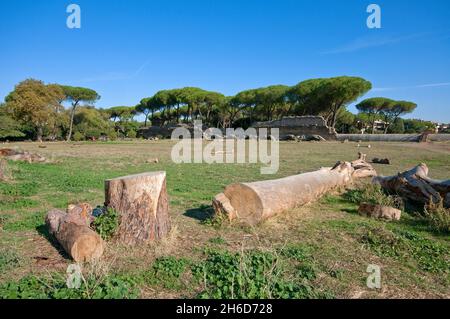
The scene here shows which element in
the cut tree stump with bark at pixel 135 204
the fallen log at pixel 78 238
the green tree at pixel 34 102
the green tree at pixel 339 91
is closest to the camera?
the fallen log at pixel 78 238

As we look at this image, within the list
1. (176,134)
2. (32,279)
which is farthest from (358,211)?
(176,134)

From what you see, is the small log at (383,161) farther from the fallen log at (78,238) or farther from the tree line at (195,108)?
the tree line at (195,108)

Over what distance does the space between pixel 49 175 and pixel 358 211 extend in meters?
9.83

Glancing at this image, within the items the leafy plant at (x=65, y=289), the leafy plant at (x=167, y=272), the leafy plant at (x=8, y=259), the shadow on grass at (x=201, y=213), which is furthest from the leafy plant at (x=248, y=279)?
the leafy plant at (x=8, y=259)

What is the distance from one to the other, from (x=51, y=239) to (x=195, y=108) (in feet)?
211

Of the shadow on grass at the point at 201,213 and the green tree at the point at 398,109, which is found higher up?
the green tree at the point at 398,109

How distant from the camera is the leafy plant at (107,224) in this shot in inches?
159

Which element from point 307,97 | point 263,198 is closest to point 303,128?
point 307,97

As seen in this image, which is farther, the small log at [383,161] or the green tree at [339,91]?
the green tree at [339,91]

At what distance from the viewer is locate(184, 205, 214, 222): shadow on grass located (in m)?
5.66

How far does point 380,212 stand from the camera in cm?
583

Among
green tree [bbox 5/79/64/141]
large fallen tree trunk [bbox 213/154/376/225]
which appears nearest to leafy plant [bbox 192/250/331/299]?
large fallen tree trunk [bbox 213/154/376/225]

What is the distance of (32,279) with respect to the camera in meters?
3.04

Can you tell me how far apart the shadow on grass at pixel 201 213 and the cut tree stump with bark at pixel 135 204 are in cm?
146
